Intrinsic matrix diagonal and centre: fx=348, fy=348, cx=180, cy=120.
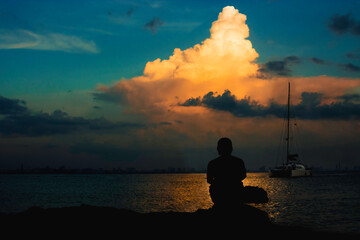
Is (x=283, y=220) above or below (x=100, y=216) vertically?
below

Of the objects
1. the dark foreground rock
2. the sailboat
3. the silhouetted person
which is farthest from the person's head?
the sailboat

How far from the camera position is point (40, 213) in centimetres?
1606

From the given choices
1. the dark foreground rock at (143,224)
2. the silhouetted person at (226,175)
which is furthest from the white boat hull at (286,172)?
the silhouetted person at (226,175)

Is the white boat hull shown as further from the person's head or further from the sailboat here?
the person's head

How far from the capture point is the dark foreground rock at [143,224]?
8.16 m

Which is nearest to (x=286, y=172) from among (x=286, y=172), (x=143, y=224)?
(x=286, y=172)

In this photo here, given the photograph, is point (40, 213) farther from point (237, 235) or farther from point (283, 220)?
point (283, 220)

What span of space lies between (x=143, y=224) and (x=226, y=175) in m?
6.68

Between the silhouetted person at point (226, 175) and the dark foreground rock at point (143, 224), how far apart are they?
0.28m

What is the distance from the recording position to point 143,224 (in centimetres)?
1352

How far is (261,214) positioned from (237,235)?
858mm

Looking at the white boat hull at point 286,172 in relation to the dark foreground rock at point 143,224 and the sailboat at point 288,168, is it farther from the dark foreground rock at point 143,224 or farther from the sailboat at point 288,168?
the dark foreground rock at point 143,224

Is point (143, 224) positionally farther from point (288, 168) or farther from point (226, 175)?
point (288, 168)

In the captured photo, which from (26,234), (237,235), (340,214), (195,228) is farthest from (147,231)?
(340,214)
